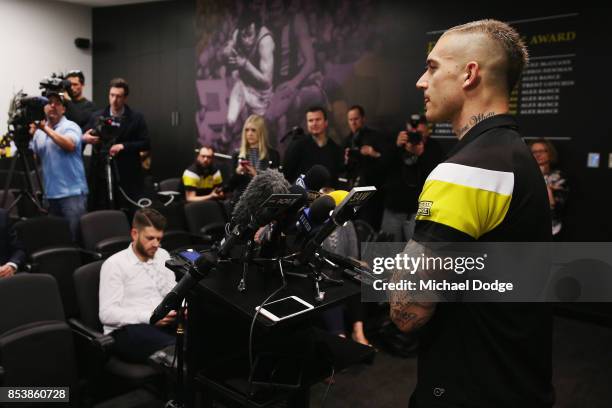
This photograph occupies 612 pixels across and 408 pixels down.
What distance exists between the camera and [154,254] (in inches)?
117

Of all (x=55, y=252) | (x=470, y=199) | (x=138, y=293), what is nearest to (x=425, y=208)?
(x=470, y=199)

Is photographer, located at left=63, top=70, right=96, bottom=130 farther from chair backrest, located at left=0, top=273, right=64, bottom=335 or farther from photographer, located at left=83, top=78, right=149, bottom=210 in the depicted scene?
chair backrest, located at left=0, top=273, right=64, bottom=335

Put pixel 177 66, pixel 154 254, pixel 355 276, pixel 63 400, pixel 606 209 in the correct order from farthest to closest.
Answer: pixel 177 66
pixel 606 209
pixel 154 254
pixel 63 400
pixel 355 276

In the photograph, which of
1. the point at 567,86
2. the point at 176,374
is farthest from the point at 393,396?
the point at 567,86

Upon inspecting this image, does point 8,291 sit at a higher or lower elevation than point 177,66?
lower

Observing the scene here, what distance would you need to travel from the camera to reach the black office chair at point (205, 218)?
15.0 feet

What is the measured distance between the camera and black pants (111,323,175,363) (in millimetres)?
2576

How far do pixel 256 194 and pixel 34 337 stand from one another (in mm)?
1439

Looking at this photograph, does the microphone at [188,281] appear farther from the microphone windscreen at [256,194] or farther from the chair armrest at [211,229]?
the chair armrest at [211,229]

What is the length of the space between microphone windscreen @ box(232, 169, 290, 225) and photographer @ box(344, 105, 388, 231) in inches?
130

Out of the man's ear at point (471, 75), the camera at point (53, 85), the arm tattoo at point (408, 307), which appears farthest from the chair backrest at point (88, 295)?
the man's ear at point (471, 75)

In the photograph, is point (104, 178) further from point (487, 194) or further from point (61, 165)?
point (487, 194)

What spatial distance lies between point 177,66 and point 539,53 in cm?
494

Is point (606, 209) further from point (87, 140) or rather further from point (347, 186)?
point (87, 140)
